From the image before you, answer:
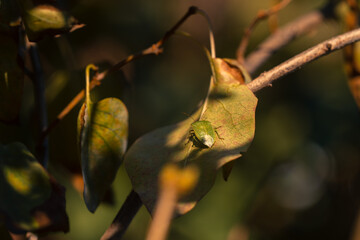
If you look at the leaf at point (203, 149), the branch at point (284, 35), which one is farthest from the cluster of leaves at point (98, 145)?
the branch at point (284, 35)

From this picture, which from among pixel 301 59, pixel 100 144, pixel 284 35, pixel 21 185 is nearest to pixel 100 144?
pixel 100 144

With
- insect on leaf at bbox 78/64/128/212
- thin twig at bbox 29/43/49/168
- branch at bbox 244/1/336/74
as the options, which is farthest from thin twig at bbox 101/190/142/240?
branch at bbox 244/1/336/74

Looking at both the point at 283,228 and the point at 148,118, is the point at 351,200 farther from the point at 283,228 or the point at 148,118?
the point at 148,118

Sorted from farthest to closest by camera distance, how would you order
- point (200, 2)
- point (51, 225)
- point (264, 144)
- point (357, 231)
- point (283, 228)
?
point (200, 2)
point (283, 228)
point (264, 144)
point (357, 231)
point (51, 225)

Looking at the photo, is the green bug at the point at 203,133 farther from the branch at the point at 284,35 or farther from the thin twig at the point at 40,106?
the branch at the point at 284,35

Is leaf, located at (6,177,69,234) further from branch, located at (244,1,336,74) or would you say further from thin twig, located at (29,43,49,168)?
branch, located at (244,1,336,74)

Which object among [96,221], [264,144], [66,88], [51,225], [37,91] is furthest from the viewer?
[264,144]

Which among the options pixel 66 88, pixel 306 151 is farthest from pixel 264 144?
pixel 66 88
